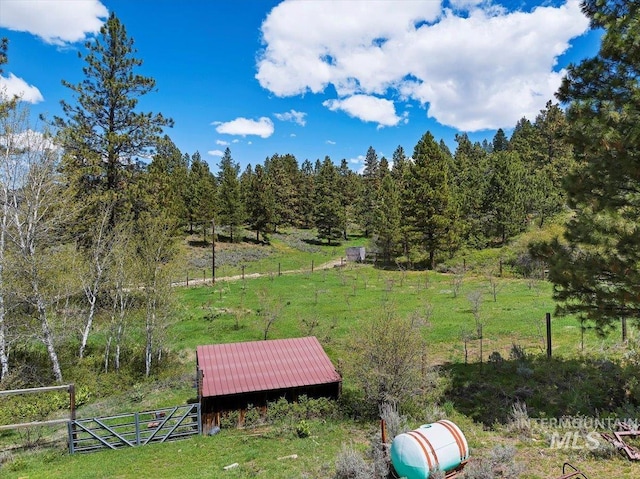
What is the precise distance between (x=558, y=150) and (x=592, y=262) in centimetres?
5564

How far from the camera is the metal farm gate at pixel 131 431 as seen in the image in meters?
11.2

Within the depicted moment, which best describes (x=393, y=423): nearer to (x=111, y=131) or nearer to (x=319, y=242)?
(x=111, y=131)

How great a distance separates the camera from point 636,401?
1127cm

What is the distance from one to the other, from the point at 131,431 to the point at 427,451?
947 centimetres

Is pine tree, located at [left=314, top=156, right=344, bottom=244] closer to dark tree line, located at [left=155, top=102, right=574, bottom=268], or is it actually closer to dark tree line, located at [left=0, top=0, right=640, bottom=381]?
dark tree line, located at [left=155, top=102, right=574, bottom=268]

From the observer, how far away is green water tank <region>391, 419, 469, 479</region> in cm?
712

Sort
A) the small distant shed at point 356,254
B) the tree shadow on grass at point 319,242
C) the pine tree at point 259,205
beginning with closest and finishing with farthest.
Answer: the small distant shed at point 356,254, the pine tree at point 259,205, the tree shadow on grass at point 319,242

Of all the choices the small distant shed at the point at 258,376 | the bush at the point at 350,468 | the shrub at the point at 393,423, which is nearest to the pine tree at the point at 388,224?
the small distant shed at the point at 258,376

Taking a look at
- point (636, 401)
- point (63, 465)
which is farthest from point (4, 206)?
point (636, 401)

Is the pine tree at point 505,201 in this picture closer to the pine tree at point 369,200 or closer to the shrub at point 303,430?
the pine tree at point 369,200

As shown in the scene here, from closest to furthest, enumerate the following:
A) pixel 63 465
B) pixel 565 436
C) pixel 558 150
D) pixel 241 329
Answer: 1. pixel 565 436
2. pixel 63 465
3. pixel 241 329
4. pixel 558 150

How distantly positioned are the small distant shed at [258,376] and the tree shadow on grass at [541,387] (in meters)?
4.16

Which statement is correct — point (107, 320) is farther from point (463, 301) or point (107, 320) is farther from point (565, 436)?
point (463, 301)

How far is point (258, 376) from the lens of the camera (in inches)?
491
